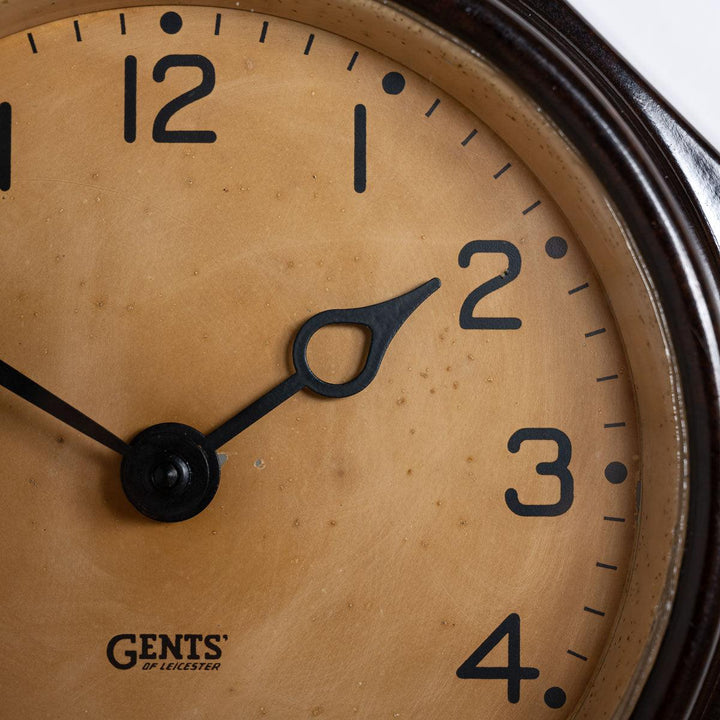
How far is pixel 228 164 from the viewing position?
0.89 meters

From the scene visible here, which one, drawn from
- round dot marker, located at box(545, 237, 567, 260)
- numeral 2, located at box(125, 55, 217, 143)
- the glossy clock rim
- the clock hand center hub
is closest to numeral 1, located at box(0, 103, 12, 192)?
numeral 2, located at box(125, 55, 217, 143)

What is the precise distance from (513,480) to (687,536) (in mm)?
165

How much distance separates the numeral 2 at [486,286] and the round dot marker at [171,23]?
1.15 ft

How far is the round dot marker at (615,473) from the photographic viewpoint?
90cm

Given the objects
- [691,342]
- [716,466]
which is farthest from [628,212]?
[716,466]

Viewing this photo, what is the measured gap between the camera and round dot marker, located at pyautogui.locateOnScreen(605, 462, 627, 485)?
0.90 meters

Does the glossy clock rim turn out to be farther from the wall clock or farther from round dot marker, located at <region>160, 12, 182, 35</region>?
round dot marker, located at <region>160, 12, 182, 35</region>

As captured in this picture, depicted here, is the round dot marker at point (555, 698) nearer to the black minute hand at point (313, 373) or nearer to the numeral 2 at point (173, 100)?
the black minute hand at point (313, 373)

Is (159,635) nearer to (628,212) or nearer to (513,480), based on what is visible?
(513,480)

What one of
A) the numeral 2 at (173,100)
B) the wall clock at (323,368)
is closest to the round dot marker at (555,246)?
the wall clock at (323,368)

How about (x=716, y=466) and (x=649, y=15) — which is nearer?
(x=716, y=466)

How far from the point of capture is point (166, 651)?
88 centimetres

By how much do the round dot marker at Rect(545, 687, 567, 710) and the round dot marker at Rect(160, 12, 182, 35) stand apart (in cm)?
73

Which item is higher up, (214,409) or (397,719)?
(214,409)
